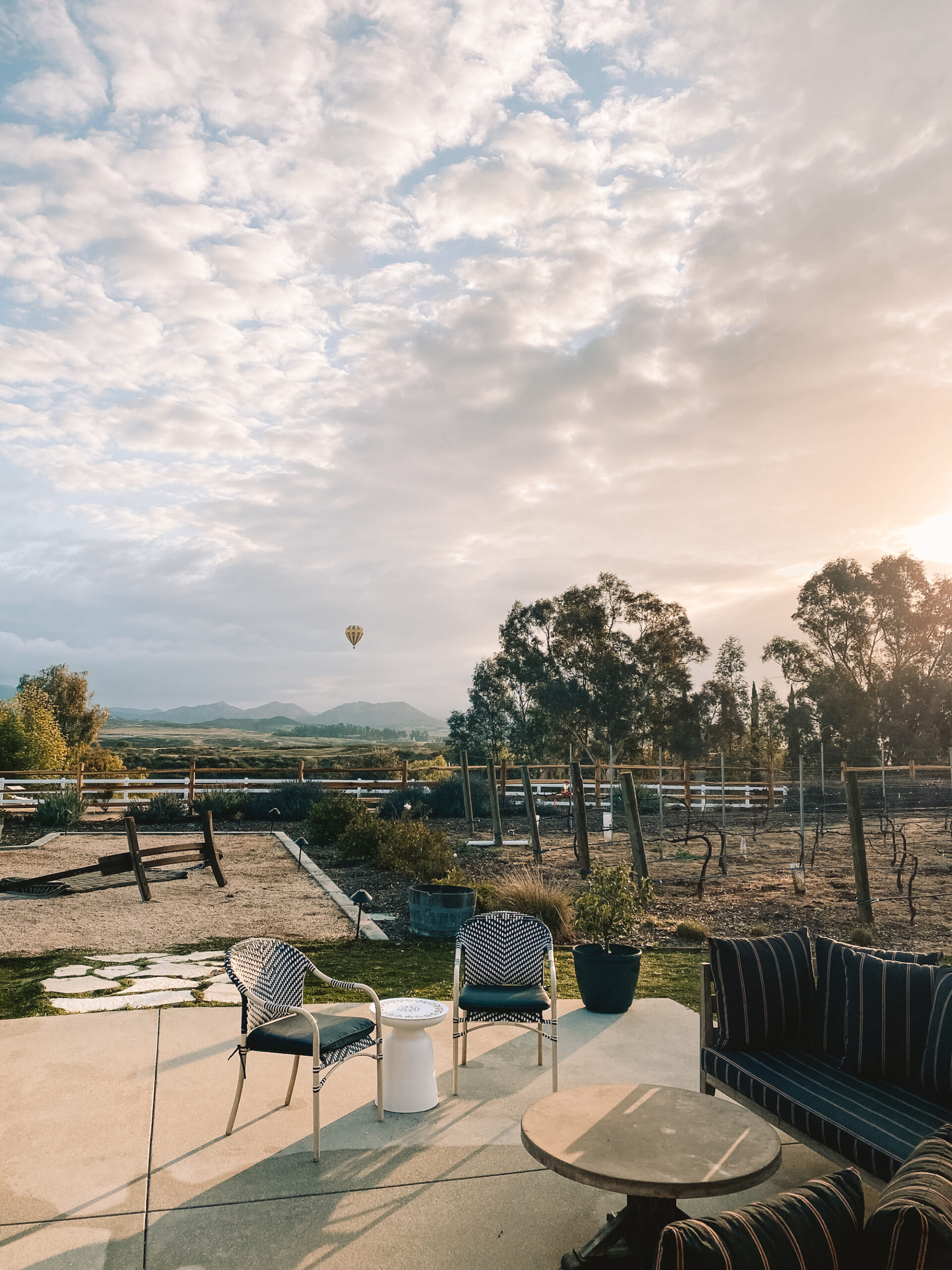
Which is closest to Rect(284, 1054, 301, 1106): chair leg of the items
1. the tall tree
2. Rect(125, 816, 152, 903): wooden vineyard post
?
Rect(125, 816, 152, 903): wooden vineyard post

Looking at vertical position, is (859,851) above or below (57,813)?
above

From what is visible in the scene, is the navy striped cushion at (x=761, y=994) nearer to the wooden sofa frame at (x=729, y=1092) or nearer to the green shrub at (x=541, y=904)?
the wooden sofa frame at (x=729, y=1092)

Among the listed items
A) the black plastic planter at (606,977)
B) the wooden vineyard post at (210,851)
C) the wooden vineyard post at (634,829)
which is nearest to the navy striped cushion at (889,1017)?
the black plastic planter at (606,977)

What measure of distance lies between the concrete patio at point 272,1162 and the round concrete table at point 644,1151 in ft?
0.95

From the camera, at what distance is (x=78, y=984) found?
5.69 meters

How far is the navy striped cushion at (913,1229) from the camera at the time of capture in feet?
4.37

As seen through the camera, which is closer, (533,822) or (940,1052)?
(940,1052)

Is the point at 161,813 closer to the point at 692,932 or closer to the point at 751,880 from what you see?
the point at 751,880

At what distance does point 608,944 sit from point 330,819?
934 centimetres

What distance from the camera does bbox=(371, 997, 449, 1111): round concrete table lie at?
3691 millimetres

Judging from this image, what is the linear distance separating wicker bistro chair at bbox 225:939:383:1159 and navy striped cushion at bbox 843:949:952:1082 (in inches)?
75.1

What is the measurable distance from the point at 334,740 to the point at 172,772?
90431mm

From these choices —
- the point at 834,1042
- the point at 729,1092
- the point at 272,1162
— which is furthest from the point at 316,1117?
the point at 834,1042

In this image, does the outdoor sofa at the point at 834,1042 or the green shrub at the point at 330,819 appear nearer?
the outdoor sofa at the point at 834,1042
